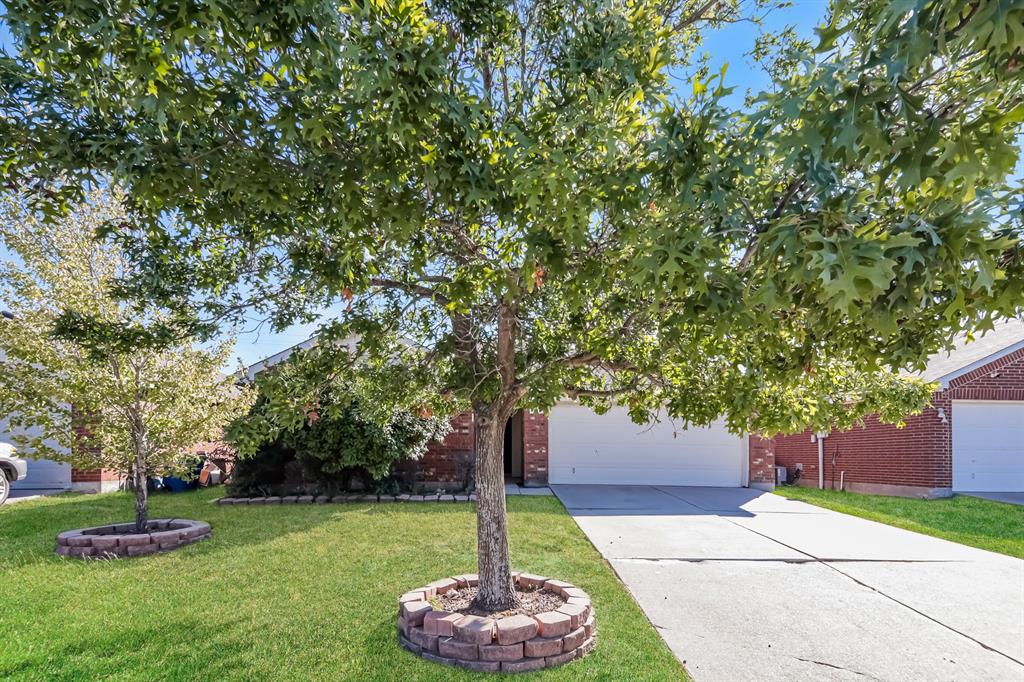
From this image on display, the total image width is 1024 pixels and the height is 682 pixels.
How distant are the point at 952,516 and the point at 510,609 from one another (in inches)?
384

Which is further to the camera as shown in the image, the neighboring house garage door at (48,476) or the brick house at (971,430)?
the neighboring house garage door at (48,476)

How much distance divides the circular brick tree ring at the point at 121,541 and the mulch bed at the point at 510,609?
15.2ft

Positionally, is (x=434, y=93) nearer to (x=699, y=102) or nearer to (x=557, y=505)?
(x=699, y=102)

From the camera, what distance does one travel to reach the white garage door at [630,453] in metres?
15.7

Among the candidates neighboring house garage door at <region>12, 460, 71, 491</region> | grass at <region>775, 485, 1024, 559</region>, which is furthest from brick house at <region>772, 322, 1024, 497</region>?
neighboring house garage door at <region>12, 460, 71, 491</region>

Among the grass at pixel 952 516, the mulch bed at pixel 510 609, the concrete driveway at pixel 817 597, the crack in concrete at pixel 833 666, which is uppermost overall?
the mulch bed at pixel 510 609

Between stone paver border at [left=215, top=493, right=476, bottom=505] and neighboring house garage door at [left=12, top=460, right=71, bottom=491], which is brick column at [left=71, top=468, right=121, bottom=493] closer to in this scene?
neighboring house garage door at [left=12, top=460, right=71, bottom=491]

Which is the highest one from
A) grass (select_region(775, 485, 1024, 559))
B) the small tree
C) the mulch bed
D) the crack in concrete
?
the small tree

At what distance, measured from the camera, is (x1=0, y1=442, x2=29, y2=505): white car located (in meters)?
12.6

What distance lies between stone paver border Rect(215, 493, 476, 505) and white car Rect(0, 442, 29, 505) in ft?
14.0

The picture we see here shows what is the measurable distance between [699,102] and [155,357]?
836 centimetres

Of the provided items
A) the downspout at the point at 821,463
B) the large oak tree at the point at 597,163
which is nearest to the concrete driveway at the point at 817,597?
the large oak tree at the point at 597,163

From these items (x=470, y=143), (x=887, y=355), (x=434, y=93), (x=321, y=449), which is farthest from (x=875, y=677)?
(x=321, y=449)

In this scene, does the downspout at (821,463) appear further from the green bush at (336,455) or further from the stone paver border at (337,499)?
the green bush at (336,455)
